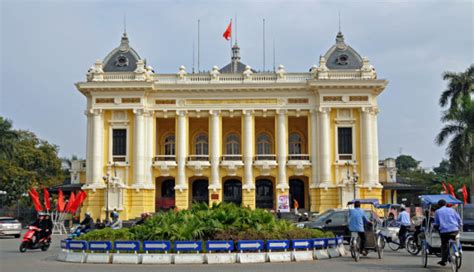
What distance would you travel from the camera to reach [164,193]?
56812 millimetres

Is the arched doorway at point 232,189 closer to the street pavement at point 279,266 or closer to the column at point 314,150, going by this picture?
the column at point 314,150

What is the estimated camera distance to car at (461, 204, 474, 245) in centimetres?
2600

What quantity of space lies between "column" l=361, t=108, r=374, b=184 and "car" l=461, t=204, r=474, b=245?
2425cm

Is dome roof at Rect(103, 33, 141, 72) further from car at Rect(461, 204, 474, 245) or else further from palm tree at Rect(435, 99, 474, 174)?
car at Rect(461, 204, 474, 245)

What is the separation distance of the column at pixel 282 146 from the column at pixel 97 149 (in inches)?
586

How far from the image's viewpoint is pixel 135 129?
52.8 metres

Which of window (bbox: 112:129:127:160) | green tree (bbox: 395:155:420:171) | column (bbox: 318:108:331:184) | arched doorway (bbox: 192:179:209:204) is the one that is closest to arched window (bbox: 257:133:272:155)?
arched doorway (bbox: 192:179:209:204)

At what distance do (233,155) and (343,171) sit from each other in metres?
9.36

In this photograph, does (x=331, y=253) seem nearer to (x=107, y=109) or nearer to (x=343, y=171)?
(x=343, y=171)

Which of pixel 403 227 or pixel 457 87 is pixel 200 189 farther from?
pixel 403 227

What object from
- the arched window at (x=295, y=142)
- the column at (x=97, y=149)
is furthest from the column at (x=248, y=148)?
the column at (x=97, y=149)

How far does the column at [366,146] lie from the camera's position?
5203 centimetres

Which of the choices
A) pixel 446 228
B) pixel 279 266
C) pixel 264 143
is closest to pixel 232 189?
pixel 264 143

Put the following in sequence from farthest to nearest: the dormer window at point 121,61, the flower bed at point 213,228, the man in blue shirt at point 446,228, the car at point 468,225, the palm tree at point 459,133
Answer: the dormer window at point 121,61, the palm tree at point 459,133, the car at point 468,225, the flower bed at point 213,228, the man in blue shirt at point 446,228
